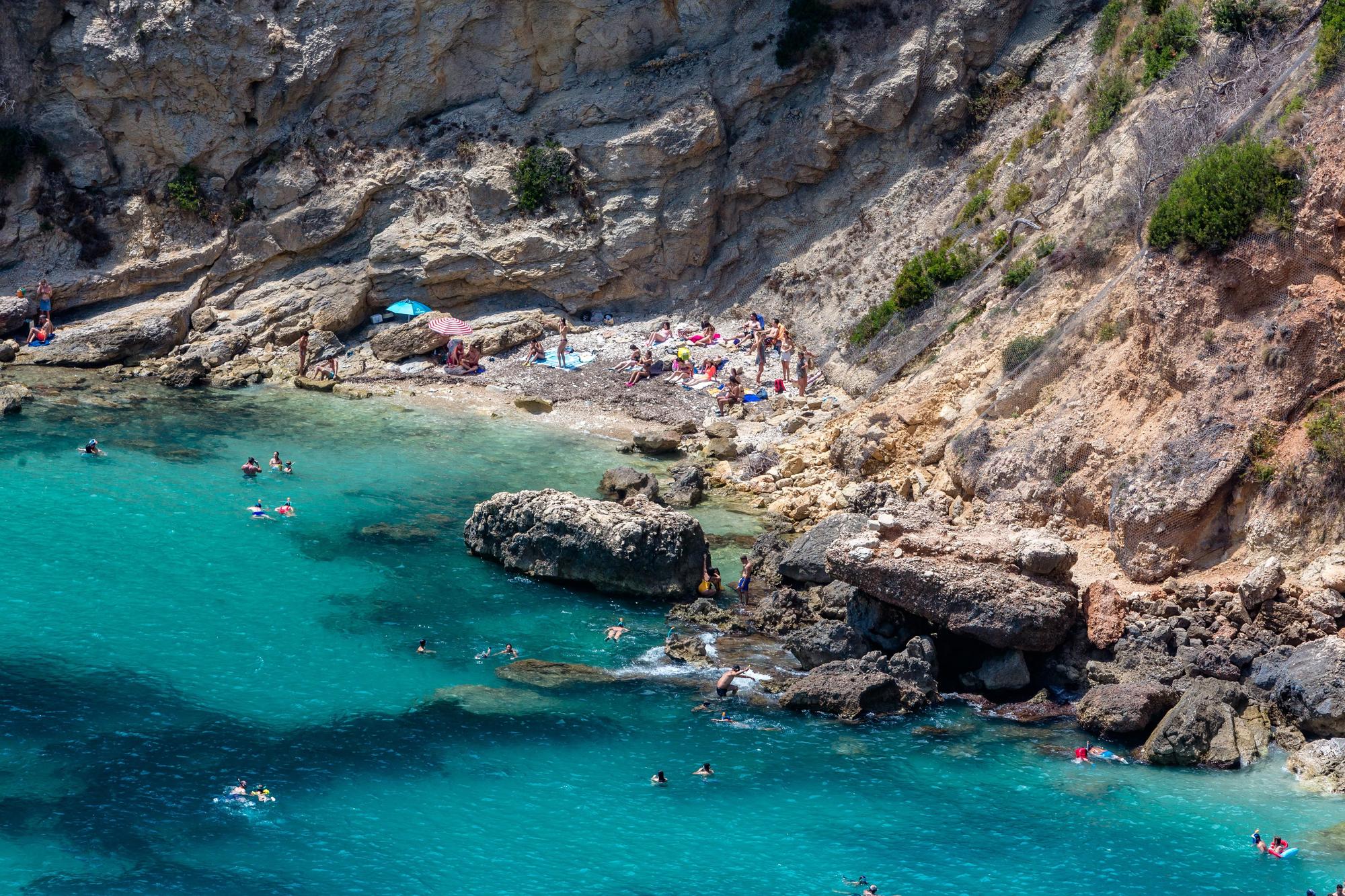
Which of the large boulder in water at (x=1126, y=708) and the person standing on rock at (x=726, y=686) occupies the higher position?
the large boulder in water at (x=1126, y=708)

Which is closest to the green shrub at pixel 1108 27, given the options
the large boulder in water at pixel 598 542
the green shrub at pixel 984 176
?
the green shrub at pixel 984 176

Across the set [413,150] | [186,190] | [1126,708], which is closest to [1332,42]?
[1126,708]

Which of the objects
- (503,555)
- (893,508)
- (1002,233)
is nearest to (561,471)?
(503,555)

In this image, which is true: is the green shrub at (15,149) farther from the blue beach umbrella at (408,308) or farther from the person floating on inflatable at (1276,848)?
the person floating on inflatable at (1276,848)

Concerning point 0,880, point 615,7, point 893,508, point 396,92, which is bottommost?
point 0,880

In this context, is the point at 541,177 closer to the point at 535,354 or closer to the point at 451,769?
the point at 535,354

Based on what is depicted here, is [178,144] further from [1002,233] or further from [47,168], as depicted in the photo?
[1002,233]
